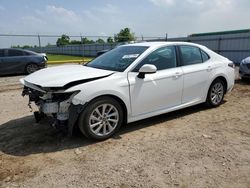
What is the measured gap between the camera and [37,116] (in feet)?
16.8

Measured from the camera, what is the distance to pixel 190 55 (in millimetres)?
5984

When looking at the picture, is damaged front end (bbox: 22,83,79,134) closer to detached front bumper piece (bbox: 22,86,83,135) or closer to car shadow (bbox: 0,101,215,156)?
detached front bumper piece (bbox: 22,86,83,135)

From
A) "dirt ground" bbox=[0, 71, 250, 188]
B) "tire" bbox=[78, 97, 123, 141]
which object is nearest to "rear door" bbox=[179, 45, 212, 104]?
"dirt ground" bbox=[0, 71, 250, 188]

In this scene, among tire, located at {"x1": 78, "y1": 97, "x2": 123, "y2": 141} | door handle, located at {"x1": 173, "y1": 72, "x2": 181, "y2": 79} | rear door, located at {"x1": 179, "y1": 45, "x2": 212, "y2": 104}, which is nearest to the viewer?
tire, located at {"x1": 78, "y1": 97, "x2": 123, "y2": 141}

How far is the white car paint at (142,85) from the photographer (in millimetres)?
4453

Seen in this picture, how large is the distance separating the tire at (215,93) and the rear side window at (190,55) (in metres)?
0.68

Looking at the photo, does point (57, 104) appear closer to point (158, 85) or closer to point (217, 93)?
point (158, 85)

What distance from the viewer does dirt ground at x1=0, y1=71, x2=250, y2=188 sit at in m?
3.49

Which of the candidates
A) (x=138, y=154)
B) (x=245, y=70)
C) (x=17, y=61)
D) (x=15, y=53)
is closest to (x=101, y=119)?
(x=138, y=154)

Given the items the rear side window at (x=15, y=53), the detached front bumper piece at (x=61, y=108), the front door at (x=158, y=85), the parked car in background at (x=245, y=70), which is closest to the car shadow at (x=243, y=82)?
the parked car in background at (x=245, y=70)

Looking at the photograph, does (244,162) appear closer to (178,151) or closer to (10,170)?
(178,151)

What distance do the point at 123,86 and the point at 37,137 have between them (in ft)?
5.58

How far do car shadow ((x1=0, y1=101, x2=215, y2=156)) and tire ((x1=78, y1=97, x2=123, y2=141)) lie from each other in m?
0.18

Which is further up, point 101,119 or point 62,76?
point 62,76
